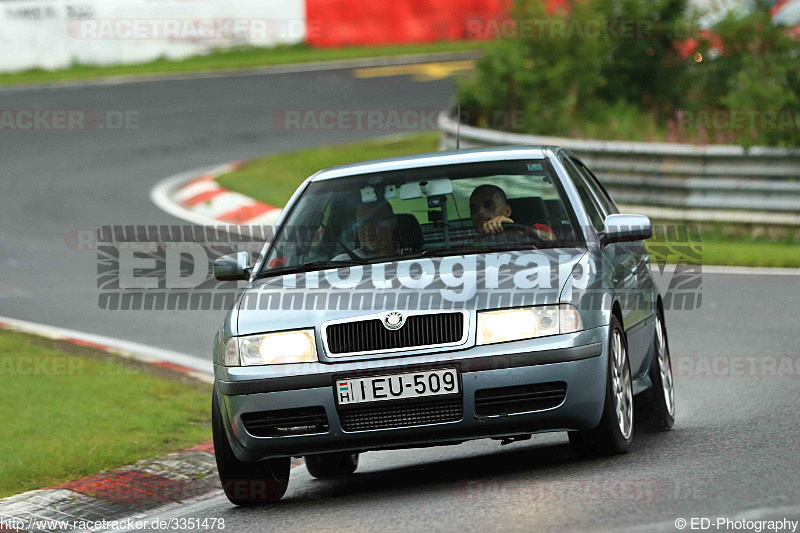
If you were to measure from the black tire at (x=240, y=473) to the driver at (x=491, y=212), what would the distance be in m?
1.59

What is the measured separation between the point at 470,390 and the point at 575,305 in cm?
63

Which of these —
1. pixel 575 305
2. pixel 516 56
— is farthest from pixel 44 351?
pixel 516 56

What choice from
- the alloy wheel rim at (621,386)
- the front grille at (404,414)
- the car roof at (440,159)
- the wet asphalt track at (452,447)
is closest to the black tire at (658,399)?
the wet asphalt track at (452,447)

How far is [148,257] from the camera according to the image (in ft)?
51.8

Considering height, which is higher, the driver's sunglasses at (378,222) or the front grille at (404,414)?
the driver's sunglasses at (378,222)

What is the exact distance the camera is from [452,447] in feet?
28.3

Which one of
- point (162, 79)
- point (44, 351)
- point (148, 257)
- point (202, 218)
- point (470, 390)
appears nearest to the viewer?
point (470, 390)

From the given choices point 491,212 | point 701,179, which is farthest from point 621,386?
point 701,179

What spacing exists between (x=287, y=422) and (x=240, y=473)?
0.51 metres

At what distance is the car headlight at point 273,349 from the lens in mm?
6668

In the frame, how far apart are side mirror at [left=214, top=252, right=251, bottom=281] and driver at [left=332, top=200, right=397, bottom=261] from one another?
23.3 inches

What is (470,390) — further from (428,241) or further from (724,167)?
(724,167)

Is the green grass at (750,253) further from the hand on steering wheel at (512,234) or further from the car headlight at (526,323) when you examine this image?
the car headlight at (526,323)

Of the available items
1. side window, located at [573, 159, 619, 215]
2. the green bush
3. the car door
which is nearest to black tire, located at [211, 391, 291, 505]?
the car door
